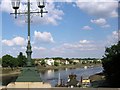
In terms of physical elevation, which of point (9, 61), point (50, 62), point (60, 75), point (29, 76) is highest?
point (50, 62)

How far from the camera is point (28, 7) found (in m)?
9.71

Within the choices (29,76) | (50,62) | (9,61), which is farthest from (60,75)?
(29,76)

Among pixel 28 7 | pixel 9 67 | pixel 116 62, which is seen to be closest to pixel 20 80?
pixel 28 7

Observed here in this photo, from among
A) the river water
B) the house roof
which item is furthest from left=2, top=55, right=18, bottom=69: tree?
the house roof

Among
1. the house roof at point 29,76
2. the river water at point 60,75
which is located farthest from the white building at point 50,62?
the house roof at point 29,76

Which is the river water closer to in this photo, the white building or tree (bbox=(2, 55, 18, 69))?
tree (bbox=(2, 55, 18, 69))

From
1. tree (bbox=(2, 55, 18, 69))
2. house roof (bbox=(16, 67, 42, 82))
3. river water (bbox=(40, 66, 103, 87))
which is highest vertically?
tree (bbox=(2, 55, 18, 69))

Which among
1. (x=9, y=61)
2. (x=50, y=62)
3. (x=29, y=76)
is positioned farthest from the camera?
(x=50, y=62)

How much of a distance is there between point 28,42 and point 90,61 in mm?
183519

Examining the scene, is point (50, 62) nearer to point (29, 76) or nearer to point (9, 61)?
point (9, 61)

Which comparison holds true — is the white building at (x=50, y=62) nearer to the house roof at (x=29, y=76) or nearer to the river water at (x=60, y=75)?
the river water at (x=60, y=75)

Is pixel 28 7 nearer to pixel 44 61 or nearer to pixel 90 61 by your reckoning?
pixel 44 61

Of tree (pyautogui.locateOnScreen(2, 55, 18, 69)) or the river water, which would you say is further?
tree (pyautogui.locateOnScreen(2, 55, 18, 69))

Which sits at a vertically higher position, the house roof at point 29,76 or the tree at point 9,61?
the tree at point 9,61
